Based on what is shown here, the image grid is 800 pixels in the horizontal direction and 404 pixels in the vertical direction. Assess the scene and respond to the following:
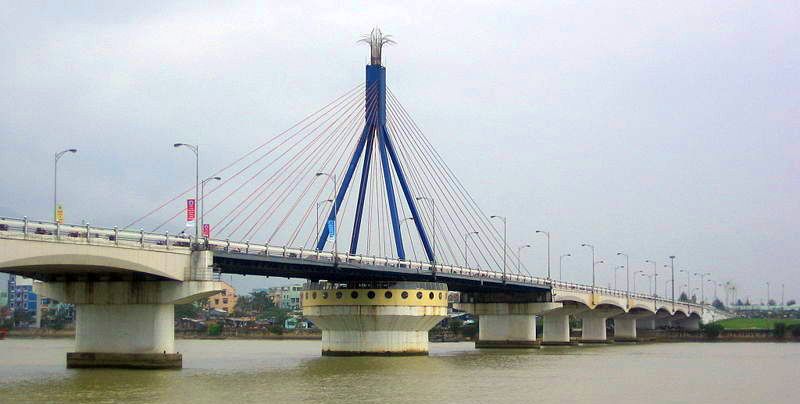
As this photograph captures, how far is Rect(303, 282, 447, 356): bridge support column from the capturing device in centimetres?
8712

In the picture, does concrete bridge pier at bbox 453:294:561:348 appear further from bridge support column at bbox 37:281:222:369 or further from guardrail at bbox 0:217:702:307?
bridge support column at bbox 37:281:222:369

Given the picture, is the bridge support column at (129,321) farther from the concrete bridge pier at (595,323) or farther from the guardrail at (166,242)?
the concrete bridge pier at (595,323)

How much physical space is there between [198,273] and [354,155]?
23225mm

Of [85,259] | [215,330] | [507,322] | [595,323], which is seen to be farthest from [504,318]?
[215,330]

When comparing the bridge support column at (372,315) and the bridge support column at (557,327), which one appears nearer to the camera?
the bridge support column at (372,315)

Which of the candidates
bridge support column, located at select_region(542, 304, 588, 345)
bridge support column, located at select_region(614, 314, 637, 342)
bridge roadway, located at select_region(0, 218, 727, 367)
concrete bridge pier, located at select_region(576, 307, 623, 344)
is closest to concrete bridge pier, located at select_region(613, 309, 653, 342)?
bridge support column, located at select_region(614, 314, 637, 342)

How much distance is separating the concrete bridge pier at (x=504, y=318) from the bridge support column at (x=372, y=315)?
959 inches

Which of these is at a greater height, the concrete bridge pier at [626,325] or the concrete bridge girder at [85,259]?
the concrete bridge girder at [85,259]

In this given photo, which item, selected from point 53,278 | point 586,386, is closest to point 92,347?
point 53,278

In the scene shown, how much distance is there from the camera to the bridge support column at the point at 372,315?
286 feet

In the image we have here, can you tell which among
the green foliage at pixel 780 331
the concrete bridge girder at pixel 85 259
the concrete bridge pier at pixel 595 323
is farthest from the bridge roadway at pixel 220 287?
the green foliage at pixel 780 331

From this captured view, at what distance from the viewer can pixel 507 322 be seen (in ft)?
375

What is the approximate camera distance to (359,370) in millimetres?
68000

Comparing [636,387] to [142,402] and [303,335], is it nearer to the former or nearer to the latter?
[142,402]
